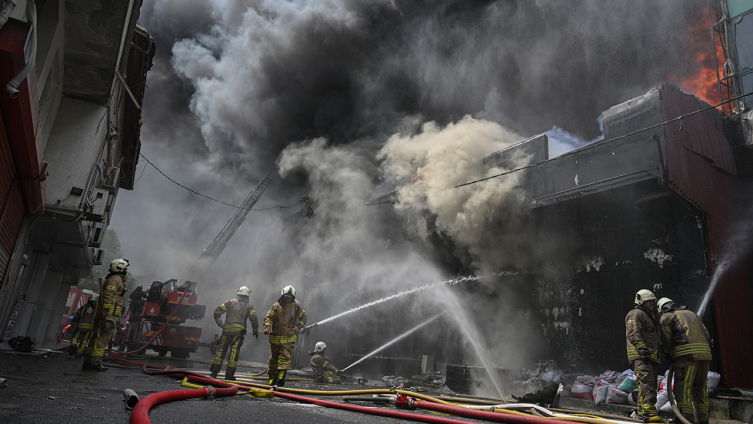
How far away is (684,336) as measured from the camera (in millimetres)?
5453

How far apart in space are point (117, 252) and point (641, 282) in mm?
80638

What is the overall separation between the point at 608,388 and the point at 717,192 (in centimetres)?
529

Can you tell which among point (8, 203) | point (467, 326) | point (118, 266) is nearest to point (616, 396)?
point (467, 326)

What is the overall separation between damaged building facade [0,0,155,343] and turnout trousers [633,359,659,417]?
23.2 ft

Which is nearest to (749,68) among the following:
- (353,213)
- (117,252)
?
(353,213)

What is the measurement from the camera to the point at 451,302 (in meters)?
13.6

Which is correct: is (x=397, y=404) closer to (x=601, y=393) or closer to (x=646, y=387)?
(x=646, y=387)

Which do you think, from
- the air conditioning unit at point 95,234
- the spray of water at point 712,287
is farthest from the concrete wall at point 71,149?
the spray of water at point 712,287

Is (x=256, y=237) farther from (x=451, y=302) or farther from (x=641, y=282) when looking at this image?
(x=641, y=282)

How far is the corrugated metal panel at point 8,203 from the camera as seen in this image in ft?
14.3

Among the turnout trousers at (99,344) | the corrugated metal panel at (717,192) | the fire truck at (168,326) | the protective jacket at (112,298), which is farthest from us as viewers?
the fire truck at (168,326)

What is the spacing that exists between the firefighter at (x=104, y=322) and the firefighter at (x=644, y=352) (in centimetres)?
714

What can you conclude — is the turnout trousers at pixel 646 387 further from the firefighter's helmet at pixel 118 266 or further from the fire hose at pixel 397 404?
the firefighter's helmet at pixel 118 266

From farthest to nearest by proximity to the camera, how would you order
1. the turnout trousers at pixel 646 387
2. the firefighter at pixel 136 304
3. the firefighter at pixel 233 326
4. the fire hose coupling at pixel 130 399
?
the firefighter at pixel 136 304
the firefighter at pixel 233 326
the turnout trousers at pixel 646 387
the fire hose coupling at pixel 130 399
